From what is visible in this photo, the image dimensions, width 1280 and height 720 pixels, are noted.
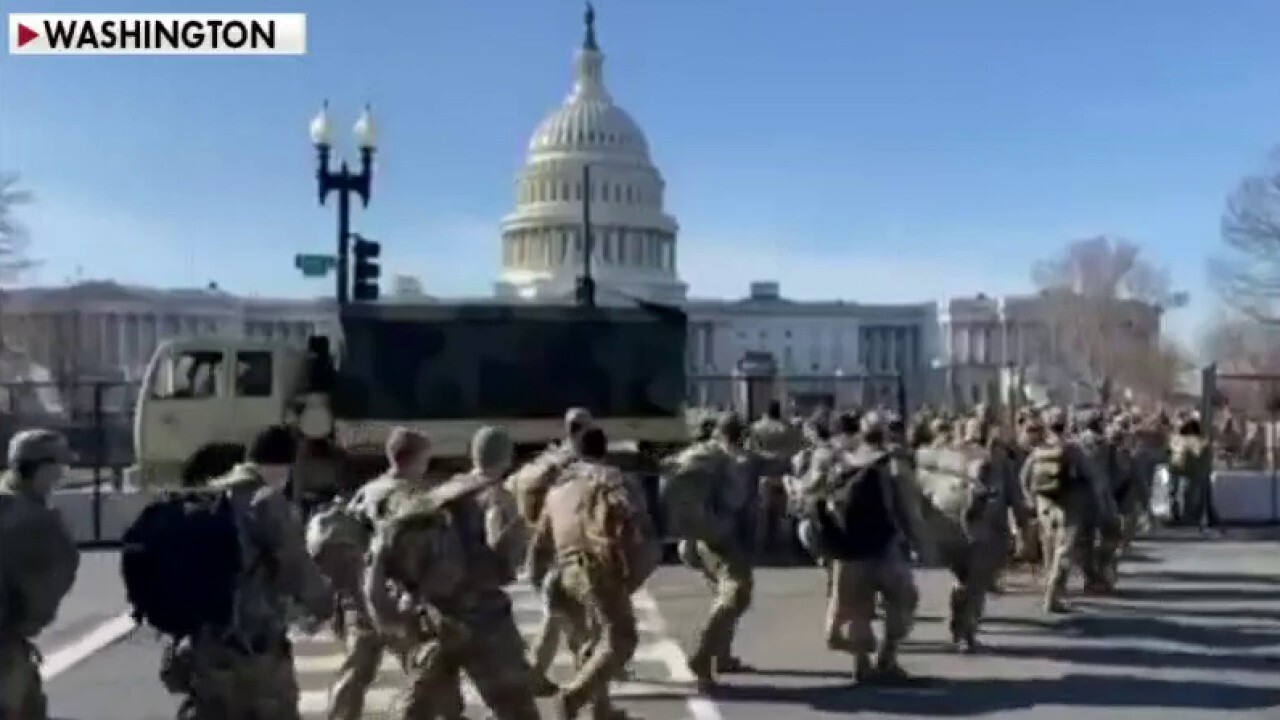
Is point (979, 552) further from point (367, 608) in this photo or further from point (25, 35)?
point (25, 35)

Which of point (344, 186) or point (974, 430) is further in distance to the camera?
point (344, 186)

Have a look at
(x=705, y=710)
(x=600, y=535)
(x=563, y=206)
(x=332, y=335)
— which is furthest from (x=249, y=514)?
(x=563, y=206)

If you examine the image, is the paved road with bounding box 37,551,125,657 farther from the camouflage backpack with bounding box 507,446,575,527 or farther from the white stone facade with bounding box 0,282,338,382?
the white stone facade with bounding box 0,282,338,382

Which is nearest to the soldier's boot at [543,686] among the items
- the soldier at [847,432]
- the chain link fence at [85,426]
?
the soldier at [847,432]

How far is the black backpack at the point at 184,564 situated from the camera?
20.2 feet

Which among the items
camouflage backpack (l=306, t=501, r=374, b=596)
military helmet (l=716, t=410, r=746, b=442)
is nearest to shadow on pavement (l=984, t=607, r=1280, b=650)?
military helmet (l=716, t=410, r=746, b=442)

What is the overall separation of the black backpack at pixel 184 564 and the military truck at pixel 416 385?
43.9 feet

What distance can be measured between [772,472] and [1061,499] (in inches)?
133

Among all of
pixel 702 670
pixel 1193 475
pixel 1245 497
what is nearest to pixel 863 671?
pixel 702 670

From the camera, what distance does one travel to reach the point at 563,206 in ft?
358

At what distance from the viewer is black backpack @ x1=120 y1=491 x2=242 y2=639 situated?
616 cm

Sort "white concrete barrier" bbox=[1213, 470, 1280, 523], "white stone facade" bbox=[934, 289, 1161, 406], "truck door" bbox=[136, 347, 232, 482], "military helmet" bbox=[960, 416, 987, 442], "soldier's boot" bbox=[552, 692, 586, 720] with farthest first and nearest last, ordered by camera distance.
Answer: "white stone facade" bbox=[934, 289, 1161, 406] → "white concrete barrier" bbox=[1213, 470, 1280, 523] → "truck door" bbox=[136, 347, 232, 482] → "military helmet" bbox=[960, 416, 987, 442] → "soldier's boot" bbox=[552, 692, 586, 720]

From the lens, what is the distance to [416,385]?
21.1 metres

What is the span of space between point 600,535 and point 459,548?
163cm
